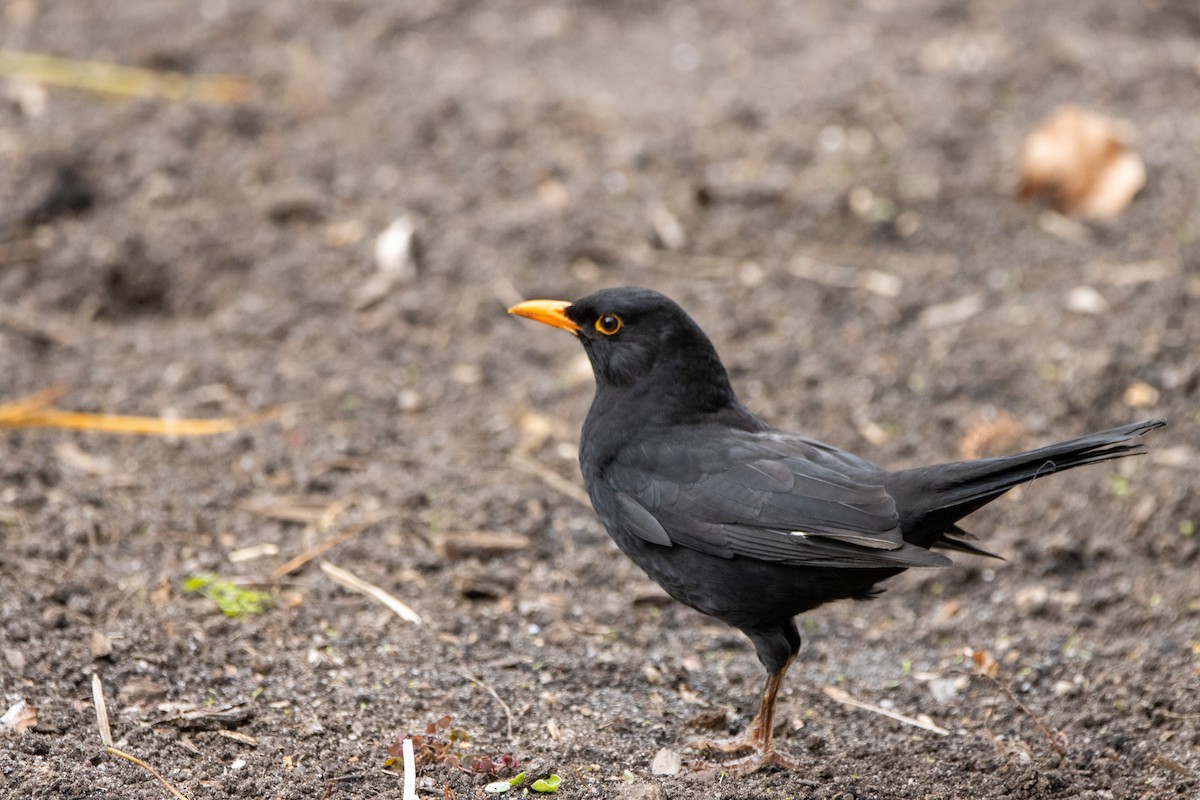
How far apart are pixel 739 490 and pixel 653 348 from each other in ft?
1.94

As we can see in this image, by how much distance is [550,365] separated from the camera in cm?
614

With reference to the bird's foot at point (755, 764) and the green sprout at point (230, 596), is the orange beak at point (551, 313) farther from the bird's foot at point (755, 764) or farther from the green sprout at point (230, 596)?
the bird's foot at point (755, 764)

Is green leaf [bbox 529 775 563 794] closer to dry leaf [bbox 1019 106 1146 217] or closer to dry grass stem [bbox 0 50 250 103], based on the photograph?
dry leaf [bbox 1019 106 1146 217]

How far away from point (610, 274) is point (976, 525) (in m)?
2.32

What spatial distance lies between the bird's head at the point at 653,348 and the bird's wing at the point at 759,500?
0.48ft

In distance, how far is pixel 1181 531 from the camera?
482 centimetres

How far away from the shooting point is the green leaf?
3420 millimetres

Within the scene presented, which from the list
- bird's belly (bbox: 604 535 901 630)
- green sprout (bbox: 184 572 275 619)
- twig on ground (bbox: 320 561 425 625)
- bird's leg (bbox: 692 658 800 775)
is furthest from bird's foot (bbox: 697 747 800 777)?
green sprout (bbox: 184 572 275 619)

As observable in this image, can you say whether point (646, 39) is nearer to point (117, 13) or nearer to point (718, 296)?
point (718, 296)

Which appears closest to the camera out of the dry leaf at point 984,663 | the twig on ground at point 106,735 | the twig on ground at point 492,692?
the twig on ground at point 106,735

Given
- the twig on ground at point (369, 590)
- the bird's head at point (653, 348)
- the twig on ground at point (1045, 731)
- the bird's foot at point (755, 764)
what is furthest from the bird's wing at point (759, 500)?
the twig on ground at point (369, 590)

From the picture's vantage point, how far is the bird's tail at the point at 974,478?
332 cm

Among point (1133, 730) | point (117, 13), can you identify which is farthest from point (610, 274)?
point (117, 13)

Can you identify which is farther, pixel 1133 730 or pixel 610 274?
pixel 610 274
